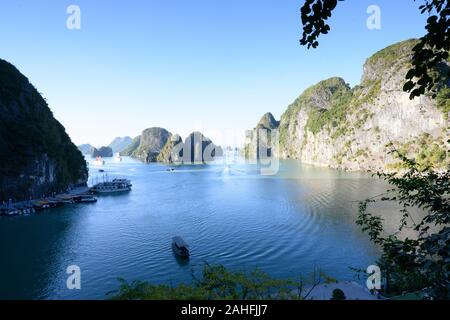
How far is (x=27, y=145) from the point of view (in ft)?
305

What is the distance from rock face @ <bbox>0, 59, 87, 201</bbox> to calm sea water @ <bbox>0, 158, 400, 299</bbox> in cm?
1948

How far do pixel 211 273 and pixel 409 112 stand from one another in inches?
6333

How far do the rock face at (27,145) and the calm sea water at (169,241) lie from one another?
1948cm

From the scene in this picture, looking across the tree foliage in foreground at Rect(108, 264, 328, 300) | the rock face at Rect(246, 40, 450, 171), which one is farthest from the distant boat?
the rock face at Rect(246, 40, 450, 171)

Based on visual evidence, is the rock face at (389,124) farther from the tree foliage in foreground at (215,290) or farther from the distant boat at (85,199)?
the tree foliage in foreground at (215,290)

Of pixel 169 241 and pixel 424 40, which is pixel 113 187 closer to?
pixel 169 241

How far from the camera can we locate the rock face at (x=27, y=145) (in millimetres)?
86188

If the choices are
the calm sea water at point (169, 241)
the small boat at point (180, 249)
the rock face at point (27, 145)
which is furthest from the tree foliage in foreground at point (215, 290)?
the rock face at point (27, 145)

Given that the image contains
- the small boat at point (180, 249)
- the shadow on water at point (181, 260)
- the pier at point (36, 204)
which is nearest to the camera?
the shadow on water at point (181, 260)

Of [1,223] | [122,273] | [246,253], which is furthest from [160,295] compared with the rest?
[1,223]

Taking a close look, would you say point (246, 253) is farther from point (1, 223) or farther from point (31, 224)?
point (1, 223)

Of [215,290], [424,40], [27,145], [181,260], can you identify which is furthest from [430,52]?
[27,145]

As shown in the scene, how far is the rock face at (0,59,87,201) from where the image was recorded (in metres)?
86.2

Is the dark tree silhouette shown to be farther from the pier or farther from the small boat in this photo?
the pier
